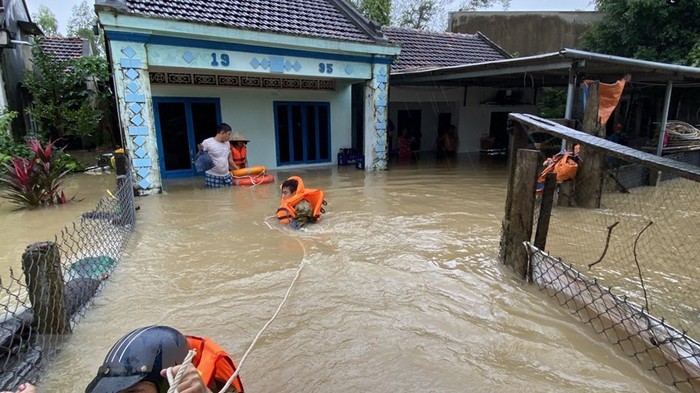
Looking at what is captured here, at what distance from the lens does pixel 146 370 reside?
1450 mm

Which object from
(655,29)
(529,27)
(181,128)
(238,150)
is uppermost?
(529,27)

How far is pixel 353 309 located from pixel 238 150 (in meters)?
6.84

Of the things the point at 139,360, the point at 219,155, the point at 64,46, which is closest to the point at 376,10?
the point at 64,46

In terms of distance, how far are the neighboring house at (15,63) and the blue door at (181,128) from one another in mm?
4182

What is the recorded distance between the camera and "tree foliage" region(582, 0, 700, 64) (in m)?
12.2

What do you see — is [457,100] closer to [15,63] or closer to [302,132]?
[302,132]

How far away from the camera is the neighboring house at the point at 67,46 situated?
14867 mm

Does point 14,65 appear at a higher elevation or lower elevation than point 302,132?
higher

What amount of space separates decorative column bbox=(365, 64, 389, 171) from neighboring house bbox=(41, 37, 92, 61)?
441 inches

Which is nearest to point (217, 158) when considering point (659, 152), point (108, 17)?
point (108, 17)

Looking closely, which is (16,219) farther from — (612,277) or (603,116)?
(603,116)

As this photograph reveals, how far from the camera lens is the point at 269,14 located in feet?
31.6

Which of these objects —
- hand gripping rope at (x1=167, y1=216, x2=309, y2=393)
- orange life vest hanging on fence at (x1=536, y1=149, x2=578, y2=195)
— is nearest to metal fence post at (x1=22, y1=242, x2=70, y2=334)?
hand gripping rope at (x1=167, y1=216, x2=309, y2=393)

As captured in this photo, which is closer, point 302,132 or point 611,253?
point 611,253
